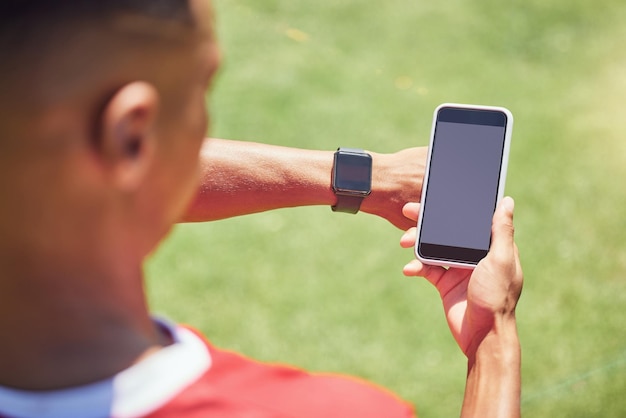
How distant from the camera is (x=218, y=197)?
2.23 meters

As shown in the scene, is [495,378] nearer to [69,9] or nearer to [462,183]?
[462,183]

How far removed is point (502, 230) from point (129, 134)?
1.32 m

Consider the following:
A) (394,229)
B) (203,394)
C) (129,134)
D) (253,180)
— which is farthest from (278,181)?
(394,229)

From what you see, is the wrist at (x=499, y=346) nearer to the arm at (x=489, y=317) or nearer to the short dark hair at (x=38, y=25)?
the arm at (x=489, y=317)

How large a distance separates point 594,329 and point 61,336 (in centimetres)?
330

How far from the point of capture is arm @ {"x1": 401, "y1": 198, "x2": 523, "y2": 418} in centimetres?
156

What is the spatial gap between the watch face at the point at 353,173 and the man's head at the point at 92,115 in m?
1.38

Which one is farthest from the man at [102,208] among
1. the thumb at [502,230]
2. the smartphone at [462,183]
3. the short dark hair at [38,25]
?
the smartphone at [462,183]

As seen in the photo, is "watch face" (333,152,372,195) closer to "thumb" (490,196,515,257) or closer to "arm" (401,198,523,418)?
"arm" (401,198,523,418)

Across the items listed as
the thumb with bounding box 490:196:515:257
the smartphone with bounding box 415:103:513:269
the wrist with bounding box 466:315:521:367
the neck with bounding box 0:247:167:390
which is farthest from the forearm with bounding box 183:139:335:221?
the neck with bounding box 0:247:167:390

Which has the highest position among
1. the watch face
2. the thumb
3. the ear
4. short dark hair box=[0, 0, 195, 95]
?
short dark hair box=[0, 0, 195, 95]

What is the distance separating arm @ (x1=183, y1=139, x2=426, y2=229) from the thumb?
1.33 feet

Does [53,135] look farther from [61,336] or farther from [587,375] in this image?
[587,375]

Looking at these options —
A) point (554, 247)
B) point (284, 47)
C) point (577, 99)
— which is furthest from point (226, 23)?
point (554, 247)
